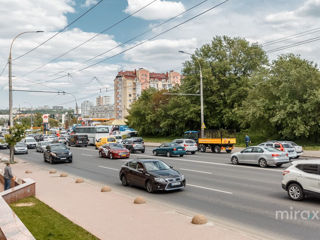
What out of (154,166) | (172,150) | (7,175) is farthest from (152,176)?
(172,150)

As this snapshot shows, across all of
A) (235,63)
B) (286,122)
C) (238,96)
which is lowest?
(286,122)

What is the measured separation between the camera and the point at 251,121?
42.1 meters

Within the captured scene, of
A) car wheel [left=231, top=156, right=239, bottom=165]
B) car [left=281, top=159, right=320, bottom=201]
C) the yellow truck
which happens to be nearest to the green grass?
car [left=281, top=159, right=320, bottom=201]

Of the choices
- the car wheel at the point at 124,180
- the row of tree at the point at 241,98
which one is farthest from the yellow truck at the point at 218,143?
the car wheel at the point at 124,180

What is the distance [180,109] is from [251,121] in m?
16.8

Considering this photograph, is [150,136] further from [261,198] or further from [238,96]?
[261,198]

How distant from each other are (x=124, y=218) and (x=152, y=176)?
Result: 4.28 meters

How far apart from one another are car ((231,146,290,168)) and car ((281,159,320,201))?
29.7 ft

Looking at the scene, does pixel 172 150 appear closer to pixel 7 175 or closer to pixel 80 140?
pixel 7 175

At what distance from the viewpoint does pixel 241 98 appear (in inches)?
2015

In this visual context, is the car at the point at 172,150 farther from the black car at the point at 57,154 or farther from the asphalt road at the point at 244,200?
the asphalt road at the point at 244,200

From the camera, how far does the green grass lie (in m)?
7.52

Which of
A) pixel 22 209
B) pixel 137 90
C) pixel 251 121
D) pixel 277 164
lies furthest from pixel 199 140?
pixel 137 90

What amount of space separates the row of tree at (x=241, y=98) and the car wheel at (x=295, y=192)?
26.1m
